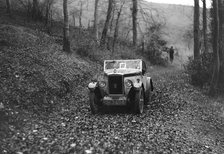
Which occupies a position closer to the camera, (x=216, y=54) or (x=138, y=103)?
(x=138, y=103)

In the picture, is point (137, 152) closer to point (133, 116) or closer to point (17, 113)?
point (133, 116)

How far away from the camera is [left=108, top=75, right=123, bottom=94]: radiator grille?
1172 cm

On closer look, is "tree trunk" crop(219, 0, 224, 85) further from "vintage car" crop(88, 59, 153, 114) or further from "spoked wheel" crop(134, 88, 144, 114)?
"spoked wheel" crop(134, 88, 144, 114)

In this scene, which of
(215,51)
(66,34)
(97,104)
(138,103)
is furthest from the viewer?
(66,34)

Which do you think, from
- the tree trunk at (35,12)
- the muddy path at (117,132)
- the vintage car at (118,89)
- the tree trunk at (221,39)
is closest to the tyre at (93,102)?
the vintage car at (118,89)

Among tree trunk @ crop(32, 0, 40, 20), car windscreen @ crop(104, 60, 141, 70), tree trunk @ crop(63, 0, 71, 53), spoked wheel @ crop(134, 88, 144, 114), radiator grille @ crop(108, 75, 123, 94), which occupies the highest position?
tree trunk @ crop(32, 0, 40, 20)

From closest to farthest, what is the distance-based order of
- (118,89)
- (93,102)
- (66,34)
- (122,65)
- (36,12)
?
(93,102)
(118,89)
(122,65)
(66,34)
(36,12)

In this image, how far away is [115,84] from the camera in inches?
464

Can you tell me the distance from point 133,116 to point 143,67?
8.13 feet

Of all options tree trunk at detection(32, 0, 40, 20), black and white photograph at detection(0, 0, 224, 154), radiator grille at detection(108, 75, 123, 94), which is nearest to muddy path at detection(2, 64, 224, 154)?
black and white photograph at detection(0, 0, 224, 154)

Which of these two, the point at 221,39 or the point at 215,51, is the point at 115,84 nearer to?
the point at 215,51

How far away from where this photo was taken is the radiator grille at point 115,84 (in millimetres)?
11716

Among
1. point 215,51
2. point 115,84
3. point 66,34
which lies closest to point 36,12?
point 66,34

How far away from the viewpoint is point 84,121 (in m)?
10.8
